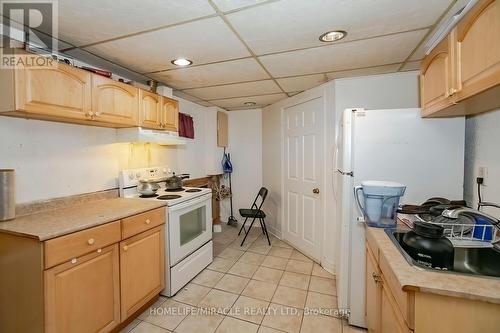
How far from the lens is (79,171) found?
205 cm

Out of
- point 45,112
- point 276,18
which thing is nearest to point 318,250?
point 276,18

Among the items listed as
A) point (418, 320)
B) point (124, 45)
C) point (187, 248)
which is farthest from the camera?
point (187, 248)

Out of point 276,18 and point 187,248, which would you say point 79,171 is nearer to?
point 187,248

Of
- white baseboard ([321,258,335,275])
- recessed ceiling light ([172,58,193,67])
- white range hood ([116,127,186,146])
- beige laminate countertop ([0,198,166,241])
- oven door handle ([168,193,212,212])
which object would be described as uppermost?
recessed ceiling light ([172,58,193,67])

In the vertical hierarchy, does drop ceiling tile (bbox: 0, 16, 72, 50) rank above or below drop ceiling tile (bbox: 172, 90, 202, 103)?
below

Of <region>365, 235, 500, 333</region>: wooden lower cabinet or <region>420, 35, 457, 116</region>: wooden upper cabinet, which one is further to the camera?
<region>420, 35, 457, 116</region>: wooden upper cabinet

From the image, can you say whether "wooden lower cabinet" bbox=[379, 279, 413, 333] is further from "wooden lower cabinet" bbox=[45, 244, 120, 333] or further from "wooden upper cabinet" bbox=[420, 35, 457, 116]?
"wooden lower cabinet" bbox=[45, 244, 120, 333]

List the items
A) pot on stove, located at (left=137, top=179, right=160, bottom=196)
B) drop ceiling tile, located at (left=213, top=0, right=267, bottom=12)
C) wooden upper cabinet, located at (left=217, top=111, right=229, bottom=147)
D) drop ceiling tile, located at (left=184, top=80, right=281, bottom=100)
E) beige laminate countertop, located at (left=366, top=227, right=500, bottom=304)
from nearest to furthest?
beige laminate countertop, located at (left=366, top=227, right=500, bottom=304)
drop ceiling tile, located at (left=213, top=0, right=267, bottom=12)
pot on stove, located at (left=137, top=179, right=160, bottom=196)
drop ceiling tile, located at (left=184, top=80, right=281, bottom=100)
wooden upper cabinet, located at (left=217, top=111, right=229, bottom=147)

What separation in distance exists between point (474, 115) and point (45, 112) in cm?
303

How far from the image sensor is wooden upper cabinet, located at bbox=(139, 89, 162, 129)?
230 cm

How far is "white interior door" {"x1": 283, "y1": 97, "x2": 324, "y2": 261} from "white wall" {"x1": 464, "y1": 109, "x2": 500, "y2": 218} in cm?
132

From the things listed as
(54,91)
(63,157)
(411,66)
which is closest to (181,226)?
(63,157)

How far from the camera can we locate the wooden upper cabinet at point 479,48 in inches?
37.4

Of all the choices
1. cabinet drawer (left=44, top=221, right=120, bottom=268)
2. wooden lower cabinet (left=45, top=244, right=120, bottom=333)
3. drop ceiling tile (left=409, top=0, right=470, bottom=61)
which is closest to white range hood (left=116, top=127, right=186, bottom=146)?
cabinet drawer (left=44, top=221, right=120, bottom=268)
